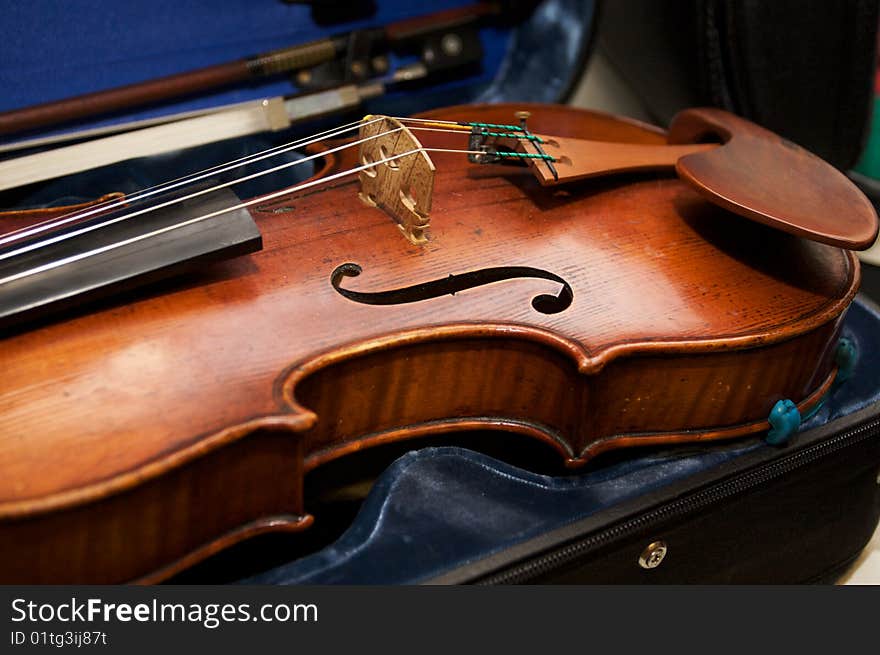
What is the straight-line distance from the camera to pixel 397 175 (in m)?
1.11

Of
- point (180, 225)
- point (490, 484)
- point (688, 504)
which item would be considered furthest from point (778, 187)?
point (180, 225)

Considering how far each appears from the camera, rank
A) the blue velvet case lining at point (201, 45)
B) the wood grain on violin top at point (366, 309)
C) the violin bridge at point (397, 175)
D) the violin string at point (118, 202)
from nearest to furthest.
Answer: the wood grain on violin top at point (366, 309)
the violin string at point (118, 202)
the violin bridge at point (397, 175)
the blue velvet case lining at point (201, 45)

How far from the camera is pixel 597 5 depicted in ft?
5.76

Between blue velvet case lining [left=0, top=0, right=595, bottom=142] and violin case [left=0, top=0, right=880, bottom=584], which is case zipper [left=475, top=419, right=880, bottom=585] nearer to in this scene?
violin case [left=0, top=0, right=880, bottom=584]

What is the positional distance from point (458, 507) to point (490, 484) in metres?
0.06

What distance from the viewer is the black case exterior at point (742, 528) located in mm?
1025

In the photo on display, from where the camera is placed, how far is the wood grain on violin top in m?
0.81

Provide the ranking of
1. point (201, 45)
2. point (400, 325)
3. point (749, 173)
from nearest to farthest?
point (400, 325) < point (749, 173) < point (201, 45)

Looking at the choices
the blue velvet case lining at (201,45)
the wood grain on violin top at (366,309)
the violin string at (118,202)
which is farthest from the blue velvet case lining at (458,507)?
the blue velvet case lining at (201,45)

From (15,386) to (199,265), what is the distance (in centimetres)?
22

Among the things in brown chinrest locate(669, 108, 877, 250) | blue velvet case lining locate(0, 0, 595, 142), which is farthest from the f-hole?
blue velvet case lining locate(0, 0, 595, 142)

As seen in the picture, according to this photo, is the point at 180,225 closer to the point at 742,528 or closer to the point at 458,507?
the point at 458,507

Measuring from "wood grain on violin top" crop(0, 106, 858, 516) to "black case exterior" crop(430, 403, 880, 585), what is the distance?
200 mm

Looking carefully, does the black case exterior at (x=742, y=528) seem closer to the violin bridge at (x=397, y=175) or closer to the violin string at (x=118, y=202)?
the violin bridge at (x=397, y=175)
